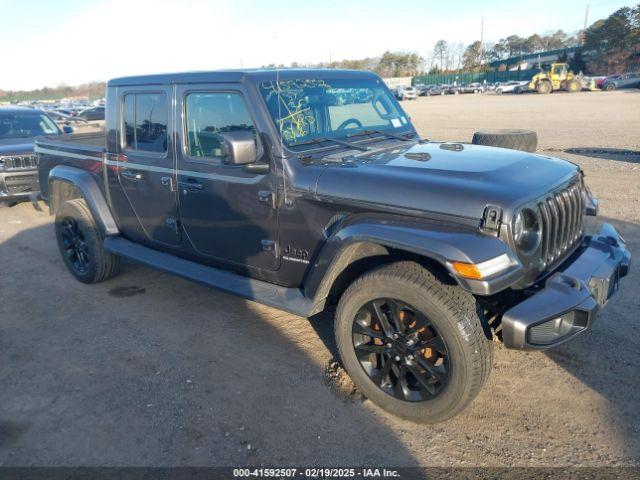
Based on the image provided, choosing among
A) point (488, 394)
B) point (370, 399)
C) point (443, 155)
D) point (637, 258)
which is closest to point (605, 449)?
point (488, 394)

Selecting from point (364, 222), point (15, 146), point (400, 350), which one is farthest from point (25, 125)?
point (400, 350)

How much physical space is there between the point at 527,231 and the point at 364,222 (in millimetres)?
885

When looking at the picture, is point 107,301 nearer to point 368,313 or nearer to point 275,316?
point 275,316

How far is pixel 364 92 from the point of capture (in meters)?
4.12

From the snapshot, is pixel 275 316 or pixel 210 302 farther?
pixel 210 302

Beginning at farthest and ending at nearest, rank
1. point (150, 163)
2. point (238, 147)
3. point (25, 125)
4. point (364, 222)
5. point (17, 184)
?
point (25, 125) → point (17, 184) → point (150, 163) → point (238, 147) → point (364, 222)

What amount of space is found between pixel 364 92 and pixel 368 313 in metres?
1.99

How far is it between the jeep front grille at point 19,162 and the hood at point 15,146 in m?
0.09

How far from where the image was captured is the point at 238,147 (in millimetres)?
3141

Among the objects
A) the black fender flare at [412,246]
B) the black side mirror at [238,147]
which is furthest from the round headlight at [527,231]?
the black side mirror at [238,147]

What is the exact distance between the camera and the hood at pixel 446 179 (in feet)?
8.63

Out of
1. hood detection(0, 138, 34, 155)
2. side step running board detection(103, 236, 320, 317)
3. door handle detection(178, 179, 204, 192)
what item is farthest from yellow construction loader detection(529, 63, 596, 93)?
door handle detection(178, 179, 204, 192)

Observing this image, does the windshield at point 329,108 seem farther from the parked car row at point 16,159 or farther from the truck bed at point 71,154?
the parked car row at point 16,159

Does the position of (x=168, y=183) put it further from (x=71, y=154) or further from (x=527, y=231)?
(x=527, y=231)
